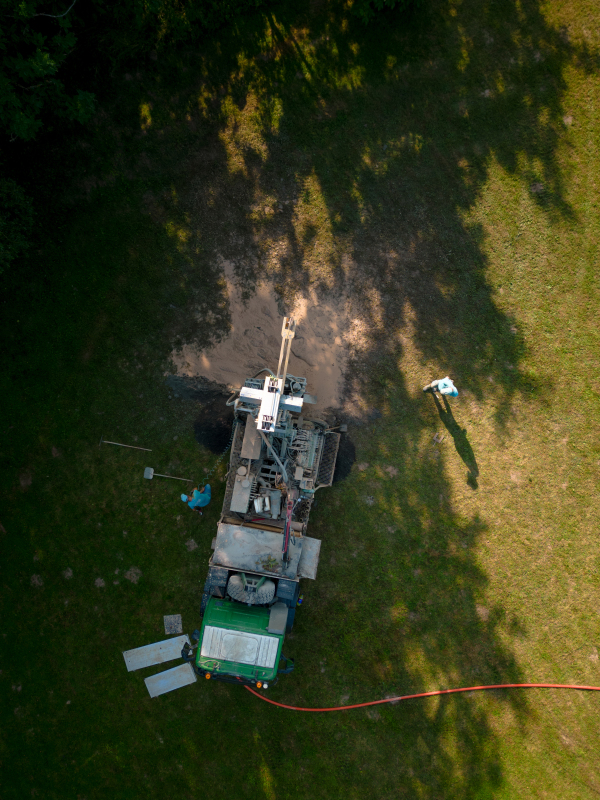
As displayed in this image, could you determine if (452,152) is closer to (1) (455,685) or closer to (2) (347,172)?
(2) (347,172)

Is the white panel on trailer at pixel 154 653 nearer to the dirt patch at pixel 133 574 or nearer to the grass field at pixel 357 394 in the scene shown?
the grass field at pixel 357 394

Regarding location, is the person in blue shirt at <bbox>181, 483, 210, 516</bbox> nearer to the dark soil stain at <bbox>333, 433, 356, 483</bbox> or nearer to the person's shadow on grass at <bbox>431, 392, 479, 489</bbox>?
the dark soil stain at <bbox>333, 433, 356, 483</bbox>

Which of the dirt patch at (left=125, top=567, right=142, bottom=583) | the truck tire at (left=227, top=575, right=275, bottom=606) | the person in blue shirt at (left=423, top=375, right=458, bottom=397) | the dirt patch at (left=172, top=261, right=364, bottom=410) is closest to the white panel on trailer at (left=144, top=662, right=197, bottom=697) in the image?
the dirt patch at (left=125, top=567, right=142, bottom=583)

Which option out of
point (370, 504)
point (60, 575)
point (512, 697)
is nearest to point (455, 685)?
point (512, 697)

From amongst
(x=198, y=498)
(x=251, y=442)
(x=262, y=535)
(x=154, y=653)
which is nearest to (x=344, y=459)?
(x=251, y=442)

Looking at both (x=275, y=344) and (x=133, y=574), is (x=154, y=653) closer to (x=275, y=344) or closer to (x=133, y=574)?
(x=133, y=574)

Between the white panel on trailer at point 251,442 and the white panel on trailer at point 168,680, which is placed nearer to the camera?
the white panel on trailer at point 251,442

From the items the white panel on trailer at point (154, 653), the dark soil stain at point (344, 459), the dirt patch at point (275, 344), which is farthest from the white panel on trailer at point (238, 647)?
the dirt patch at point (275, 344)
